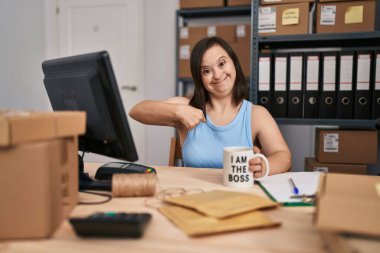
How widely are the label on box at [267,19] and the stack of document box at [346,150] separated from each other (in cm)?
69

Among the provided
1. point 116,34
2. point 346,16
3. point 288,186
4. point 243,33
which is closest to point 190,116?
point 288,186

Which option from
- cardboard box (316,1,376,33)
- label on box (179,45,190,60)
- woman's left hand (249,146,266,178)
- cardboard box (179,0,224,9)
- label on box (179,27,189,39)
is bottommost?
woman's left hand (249,146,266,178)

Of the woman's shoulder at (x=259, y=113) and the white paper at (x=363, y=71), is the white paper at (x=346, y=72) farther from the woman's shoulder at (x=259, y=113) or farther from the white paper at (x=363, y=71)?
the woman's shoulder at (x=259, y=113)

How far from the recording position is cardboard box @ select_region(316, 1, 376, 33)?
186 cm

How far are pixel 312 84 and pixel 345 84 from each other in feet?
0.60

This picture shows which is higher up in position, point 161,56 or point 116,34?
point 116,34

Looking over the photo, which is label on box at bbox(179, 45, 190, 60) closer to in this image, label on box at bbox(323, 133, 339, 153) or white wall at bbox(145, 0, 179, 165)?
white wall at bbox(145, 0, 179, 165)

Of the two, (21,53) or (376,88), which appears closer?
(376,88)

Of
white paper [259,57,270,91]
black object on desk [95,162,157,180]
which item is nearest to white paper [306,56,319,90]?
white paper [259,57,270,91]

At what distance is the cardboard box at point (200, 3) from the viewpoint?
2639 mm

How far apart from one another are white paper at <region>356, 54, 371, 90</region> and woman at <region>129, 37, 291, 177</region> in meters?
0.78

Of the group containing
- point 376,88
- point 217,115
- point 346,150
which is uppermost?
point 376,88

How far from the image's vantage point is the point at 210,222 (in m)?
0.60

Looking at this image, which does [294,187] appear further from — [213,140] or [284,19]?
[284,19]
